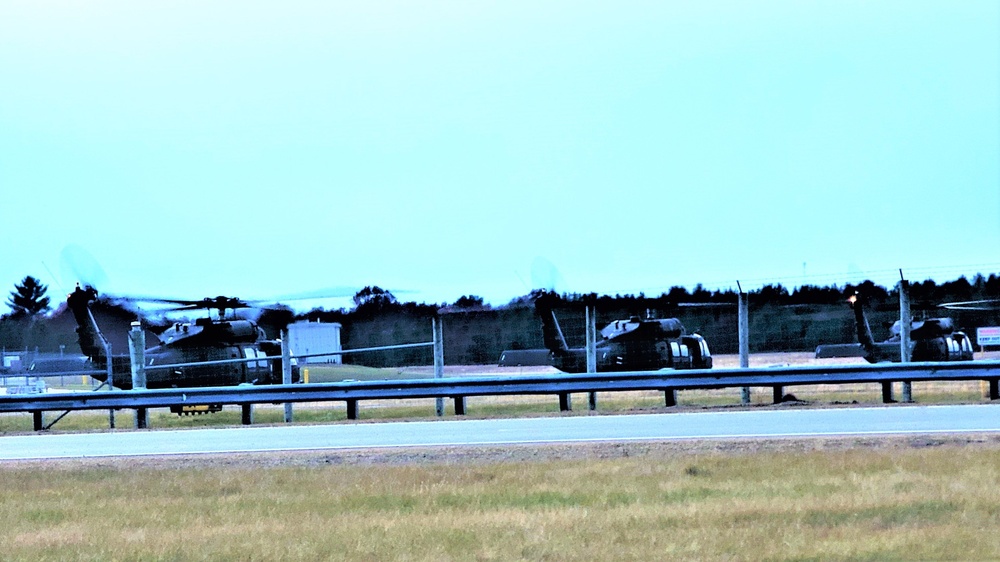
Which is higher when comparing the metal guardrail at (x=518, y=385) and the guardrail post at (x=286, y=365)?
the guardrail post at (x=286, y=365)

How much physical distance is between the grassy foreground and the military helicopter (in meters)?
15.8

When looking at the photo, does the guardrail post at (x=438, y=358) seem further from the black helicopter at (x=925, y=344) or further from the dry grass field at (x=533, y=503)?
the black helicopter at (x=925, y=344)

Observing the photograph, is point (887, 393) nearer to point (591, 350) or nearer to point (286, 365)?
point (591, 350)

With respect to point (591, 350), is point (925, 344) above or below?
below

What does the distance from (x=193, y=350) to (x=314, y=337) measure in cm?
1693

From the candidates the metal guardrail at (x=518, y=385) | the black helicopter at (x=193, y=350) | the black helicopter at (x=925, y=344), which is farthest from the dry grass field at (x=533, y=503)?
the black helicopter at (x=925, y=344)

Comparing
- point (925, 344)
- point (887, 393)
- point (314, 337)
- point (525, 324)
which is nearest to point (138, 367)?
point (887, 393)

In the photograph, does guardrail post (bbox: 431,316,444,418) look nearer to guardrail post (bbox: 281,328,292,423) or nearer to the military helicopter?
guardrail post (bbox: 281,328,292,423)

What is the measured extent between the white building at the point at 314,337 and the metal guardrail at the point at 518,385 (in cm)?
2414

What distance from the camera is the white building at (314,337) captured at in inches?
1719

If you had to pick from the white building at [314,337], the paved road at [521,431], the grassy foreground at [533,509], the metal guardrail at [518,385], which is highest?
the white building at [314,337]

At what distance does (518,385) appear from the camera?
18.6m

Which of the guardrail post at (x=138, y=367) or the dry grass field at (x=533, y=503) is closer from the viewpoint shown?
the dry grass field at (x=533, y=503)

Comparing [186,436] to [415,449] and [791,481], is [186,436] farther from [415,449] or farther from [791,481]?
[791,481]
